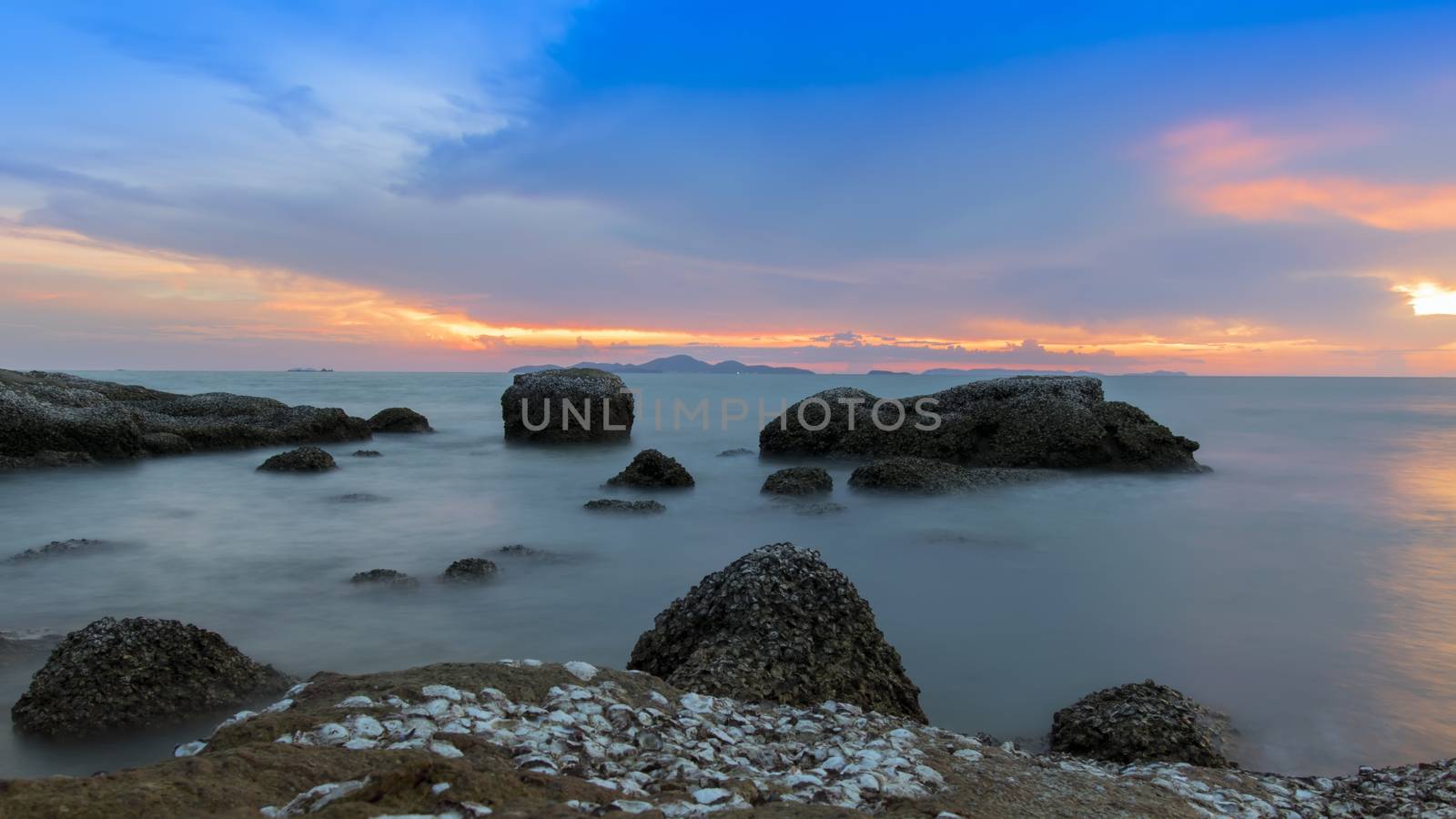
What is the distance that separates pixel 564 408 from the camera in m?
25.2

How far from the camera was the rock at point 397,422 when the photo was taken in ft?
93.0

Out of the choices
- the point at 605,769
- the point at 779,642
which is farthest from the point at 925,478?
the point at 605,769

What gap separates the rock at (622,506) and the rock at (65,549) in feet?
23.3

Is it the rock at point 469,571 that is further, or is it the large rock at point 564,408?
the large rock at point 564,408

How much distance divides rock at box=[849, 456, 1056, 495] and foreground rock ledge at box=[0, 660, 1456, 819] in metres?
11.2

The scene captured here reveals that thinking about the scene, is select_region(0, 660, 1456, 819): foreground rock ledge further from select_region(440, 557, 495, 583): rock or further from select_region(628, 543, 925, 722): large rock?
select_region(440, 557, 495, 583): rock

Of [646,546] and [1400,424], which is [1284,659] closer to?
[646,546]

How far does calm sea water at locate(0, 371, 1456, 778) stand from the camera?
7.14m

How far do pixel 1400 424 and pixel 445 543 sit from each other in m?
45.5

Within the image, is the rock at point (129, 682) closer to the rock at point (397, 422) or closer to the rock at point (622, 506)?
the rock at point (622, 506)

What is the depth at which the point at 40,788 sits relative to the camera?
8.35 feet

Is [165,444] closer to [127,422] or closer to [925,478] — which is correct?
[127,422]

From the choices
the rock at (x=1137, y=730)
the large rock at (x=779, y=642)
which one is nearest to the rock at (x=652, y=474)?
the large rock at (x=779, y=642)

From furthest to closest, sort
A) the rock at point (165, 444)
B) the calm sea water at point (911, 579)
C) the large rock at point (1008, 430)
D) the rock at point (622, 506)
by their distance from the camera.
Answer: the rock at point (165, 444), the large rock at point (1008, 430), the rock at point (622, 506), the calm sea water at point (911, 579)
